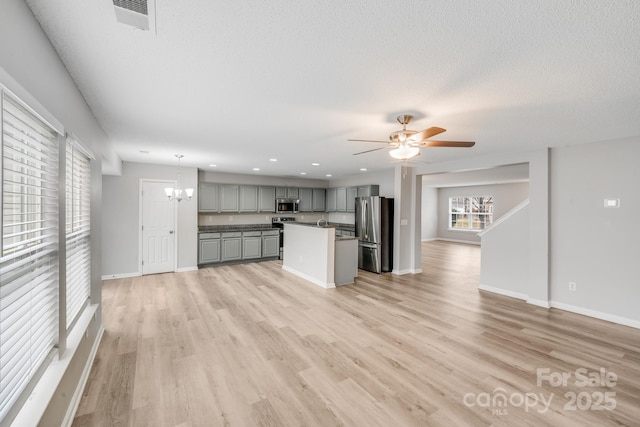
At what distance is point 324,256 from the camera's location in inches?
201

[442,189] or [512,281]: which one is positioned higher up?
[442,189]

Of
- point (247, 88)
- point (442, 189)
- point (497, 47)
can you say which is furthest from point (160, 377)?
point (442, 189)

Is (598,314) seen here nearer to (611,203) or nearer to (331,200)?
(611,203)

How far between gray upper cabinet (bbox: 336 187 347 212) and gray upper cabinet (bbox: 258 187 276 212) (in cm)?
194

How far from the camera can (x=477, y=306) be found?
13.7 ft

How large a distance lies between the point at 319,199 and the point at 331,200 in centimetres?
39

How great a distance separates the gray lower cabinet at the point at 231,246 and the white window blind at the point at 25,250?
507cm

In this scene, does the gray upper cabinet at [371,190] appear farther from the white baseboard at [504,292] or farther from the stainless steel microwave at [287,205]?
the white baseboard at [504,292]

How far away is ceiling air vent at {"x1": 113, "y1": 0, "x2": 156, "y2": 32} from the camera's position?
1.27 meters

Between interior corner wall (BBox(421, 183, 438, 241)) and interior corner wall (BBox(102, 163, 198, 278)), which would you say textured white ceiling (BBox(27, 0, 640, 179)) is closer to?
interior corner wall (BBox(102, 163, 198, 278))

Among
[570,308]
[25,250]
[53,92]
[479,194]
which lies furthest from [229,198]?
[479,194]

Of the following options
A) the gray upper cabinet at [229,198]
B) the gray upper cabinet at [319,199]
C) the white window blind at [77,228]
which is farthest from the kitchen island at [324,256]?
the white window blind at [77,228]

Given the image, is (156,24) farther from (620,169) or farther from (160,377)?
(620,169)

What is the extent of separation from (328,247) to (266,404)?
3.15 metres
